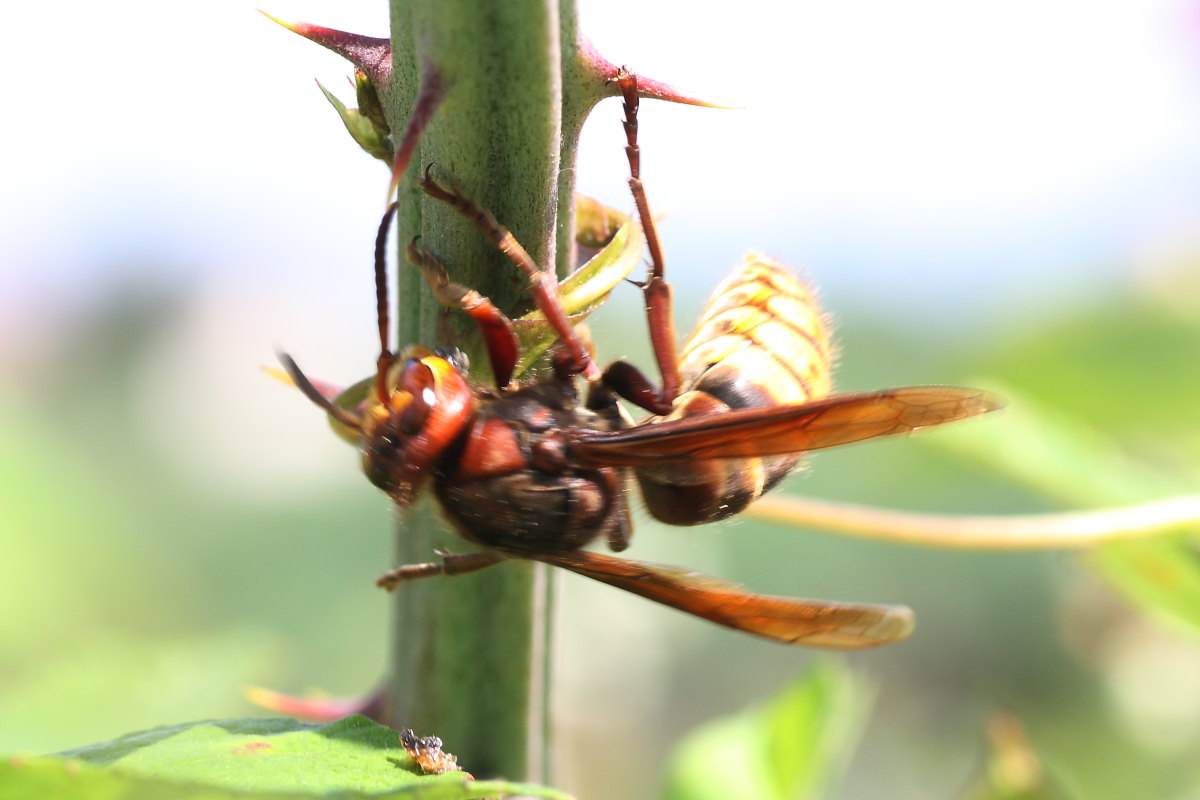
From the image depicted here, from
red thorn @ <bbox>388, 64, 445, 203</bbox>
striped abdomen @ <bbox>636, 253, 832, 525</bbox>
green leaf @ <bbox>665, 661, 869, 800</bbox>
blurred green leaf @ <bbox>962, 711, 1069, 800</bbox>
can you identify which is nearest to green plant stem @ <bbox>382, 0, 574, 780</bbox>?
red thorn @ <bbox>388, 64, 445, 203</bbox>

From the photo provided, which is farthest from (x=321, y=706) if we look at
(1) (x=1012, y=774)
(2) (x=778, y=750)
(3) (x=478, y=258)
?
(1) (x=1012, y=774)

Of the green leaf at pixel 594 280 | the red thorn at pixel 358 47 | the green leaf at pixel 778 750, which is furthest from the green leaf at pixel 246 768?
the green leaf at pixel 778 750

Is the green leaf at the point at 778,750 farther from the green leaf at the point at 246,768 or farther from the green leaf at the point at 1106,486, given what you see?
the green leaf at the point at 246,768

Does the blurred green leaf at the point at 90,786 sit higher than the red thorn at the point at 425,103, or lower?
lower

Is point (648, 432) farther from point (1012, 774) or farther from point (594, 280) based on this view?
point (1012, 774)

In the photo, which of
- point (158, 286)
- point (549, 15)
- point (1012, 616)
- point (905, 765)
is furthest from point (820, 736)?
point (158, 286)
